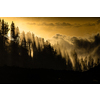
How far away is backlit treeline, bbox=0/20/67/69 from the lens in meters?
2.95

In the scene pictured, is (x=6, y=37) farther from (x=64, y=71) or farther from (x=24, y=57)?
(x=64, y=71)

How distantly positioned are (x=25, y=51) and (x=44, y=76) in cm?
76

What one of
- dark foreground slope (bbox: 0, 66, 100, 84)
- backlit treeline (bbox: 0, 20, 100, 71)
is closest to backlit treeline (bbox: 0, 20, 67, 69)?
backlit treeline (bbox: 0, 20, 100, 71)

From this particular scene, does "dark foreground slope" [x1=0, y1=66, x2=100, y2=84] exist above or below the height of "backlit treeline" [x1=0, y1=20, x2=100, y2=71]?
below

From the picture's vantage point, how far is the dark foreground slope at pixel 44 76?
2.93m

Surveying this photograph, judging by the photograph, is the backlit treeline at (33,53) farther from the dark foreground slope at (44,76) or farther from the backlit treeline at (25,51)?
the dark foreground slope at (44,76)

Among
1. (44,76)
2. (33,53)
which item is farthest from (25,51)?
(44,76)

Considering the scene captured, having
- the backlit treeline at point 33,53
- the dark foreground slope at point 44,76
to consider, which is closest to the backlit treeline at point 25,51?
the backlit treeline at point 33,53

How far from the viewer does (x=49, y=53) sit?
9.79 feet

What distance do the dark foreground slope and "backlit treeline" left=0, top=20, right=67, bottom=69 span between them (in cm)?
A: 12

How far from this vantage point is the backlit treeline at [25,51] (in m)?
2.95

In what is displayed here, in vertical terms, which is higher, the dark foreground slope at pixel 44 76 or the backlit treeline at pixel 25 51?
the backlit treeline at pixel 25 51

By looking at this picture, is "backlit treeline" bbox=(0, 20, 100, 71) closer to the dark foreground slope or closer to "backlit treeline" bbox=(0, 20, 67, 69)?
"backlit treeline" bbox=(0, 20, 67, 69)

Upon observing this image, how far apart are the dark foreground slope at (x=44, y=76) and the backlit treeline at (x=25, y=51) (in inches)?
4.7
